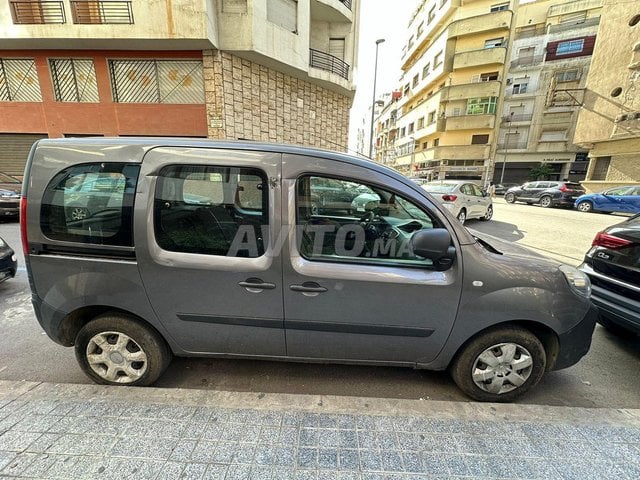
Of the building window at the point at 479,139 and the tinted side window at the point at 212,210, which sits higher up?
the building window at the point at 479,139

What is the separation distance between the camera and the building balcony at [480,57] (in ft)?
90.4

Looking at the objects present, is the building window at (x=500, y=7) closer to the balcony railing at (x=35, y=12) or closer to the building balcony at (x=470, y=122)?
the building balcony at (x=470, y=122)

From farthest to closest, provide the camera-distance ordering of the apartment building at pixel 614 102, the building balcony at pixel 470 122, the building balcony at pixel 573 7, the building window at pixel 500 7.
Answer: the building balcony at pixel 470 122 < the building balcony at pixel 573 7 < the building window at pixel 500 7 < the apartment building at pixel 614 102

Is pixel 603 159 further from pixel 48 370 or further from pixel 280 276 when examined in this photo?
pixel 48 370

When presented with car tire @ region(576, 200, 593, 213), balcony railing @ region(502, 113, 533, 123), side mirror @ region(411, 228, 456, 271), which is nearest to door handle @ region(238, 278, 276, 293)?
side mirror @ region(411, 228, 456, 271)

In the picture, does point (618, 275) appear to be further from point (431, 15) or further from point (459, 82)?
point (431, 15)

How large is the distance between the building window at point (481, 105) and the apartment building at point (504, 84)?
92 mm

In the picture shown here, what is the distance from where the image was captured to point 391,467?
1564mm

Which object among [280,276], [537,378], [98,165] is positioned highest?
[98,165]

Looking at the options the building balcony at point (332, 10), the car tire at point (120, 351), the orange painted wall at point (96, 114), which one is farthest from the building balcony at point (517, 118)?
the car tire at point (120, 351)

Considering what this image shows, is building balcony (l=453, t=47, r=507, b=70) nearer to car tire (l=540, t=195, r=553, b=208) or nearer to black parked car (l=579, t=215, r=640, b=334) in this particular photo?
car tire (l=540, t=195, r=553, b=208)

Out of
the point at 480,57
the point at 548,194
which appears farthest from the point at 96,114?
the point at 480,57

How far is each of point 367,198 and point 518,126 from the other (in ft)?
129

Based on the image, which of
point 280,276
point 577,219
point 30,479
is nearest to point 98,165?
point 280,276
